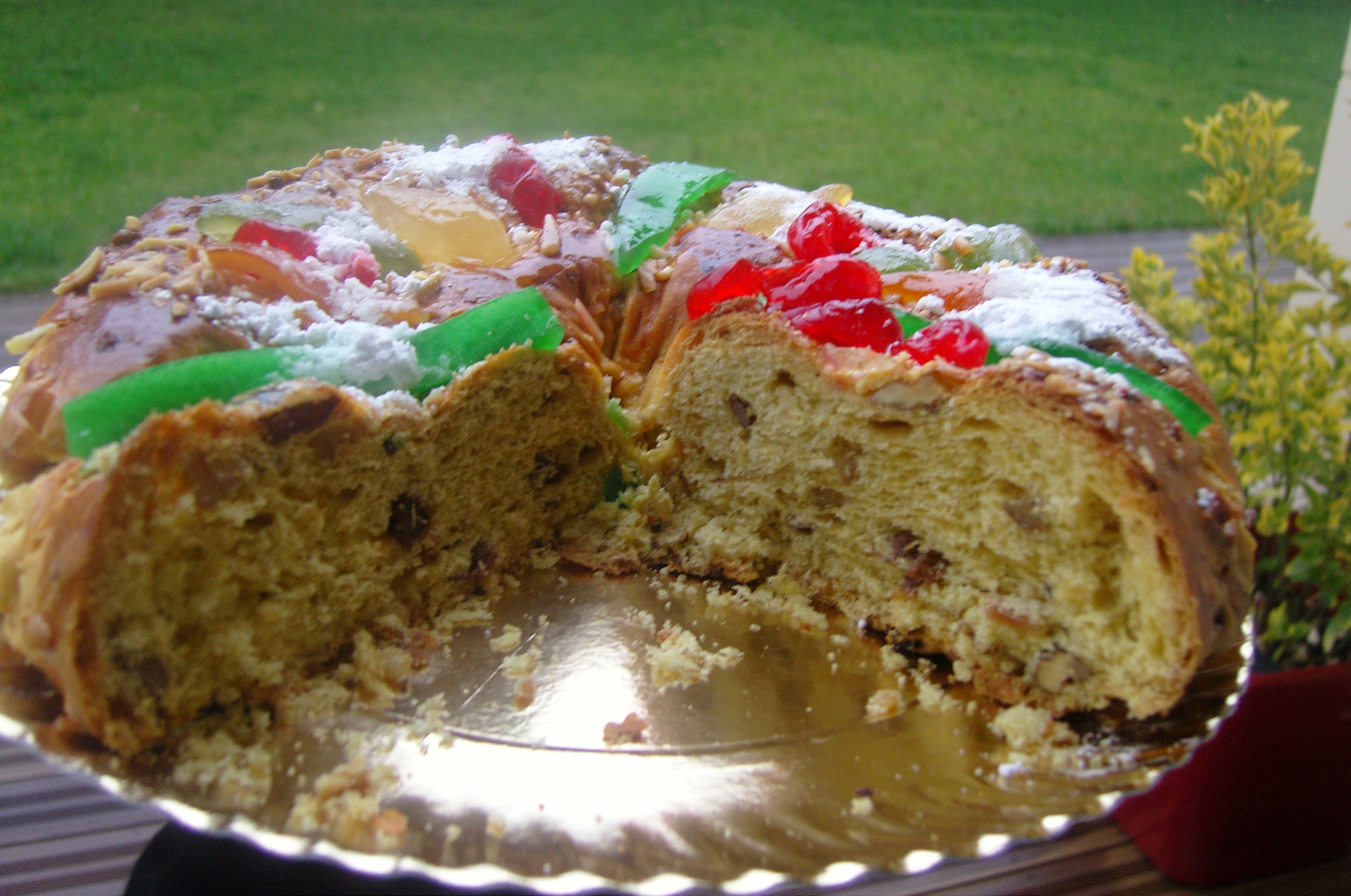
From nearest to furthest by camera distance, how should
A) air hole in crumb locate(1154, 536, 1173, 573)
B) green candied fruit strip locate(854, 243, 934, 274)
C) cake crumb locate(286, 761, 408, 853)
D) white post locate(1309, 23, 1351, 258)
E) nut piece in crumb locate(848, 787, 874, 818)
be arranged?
cake crumb locate(286, 761, 408, 853)
nut piece in crumb locate(848, 787, 874, 818)
air hole in crumb locate(1154, 536, 1173, 573)
green candied fruit strip locate(854, 243, 934, 274)
white post locate(1309, 23, 1351, 258)

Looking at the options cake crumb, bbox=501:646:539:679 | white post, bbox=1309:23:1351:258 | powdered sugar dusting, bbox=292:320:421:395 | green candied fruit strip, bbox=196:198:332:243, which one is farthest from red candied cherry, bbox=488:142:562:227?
white post, bbox=1309:23:1351:258

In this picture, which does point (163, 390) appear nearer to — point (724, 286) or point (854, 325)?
point (724, 286)

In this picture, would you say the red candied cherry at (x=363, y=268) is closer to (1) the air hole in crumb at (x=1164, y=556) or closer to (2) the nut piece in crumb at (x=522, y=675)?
(2) the nut piece in crumb at (x=522, y=675)

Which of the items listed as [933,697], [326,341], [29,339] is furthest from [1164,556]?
[29,339]

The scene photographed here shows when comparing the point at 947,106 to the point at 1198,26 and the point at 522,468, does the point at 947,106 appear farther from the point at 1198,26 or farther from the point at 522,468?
the point at 522,468

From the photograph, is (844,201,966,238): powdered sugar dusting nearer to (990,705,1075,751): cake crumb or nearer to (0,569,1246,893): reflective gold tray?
(0,569,1246,893): reflective gold tray

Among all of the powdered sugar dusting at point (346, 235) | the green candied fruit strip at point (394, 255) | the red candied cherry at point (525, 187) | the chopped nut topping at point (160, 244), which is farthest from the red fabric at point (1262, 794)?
the chopped nut topping at point (160, 244)
